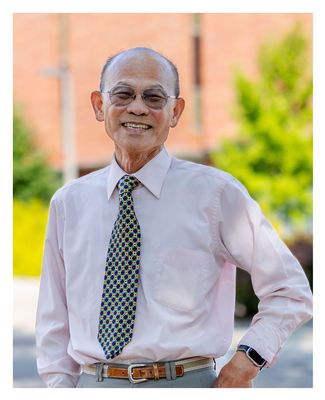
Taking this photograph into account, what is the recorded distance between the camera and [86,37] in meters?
25.6

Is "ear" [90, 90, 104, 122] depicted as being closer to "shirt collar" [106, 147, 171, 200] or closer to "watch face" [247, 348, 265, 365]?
Result: "shirt collar" [106, 147, 171, 200]

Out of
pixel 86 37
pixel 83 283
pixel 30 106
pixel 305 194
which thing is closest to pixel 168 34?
pixel 86 37

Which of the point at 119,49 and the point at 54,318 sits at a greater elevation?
→ the point at 119,49

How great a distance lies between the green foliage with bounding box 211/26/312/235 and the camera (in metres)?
16.6

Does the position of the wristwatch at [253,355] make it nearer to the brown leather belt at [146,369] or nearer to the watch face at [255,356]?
the watch face at [255,356]

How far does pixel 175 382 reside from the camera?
2.62 meters

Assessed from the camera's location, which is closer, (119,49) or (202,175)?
(202,175)

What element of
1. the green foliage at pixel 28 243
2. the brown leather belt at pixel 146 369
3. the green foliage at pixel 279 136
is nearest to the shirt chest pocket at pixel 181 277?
the brown leather belt at pixel 146 369

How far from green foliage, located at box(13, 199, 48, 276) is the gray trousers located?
51.6 feet

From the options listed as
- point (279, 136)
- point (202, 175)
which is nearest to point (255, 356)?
point (202, 175)

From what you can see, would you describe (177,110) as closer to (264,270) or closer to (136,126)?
(136,126)

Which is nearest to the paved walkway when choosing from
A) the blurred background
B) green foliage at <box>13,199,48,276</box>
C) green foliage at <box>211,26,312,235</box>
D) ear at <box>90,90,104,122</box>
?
the blurred background

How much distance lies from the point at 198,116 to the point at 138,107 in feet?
70.2

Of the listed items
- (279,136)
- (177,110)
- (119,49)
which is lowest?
(279,136)
